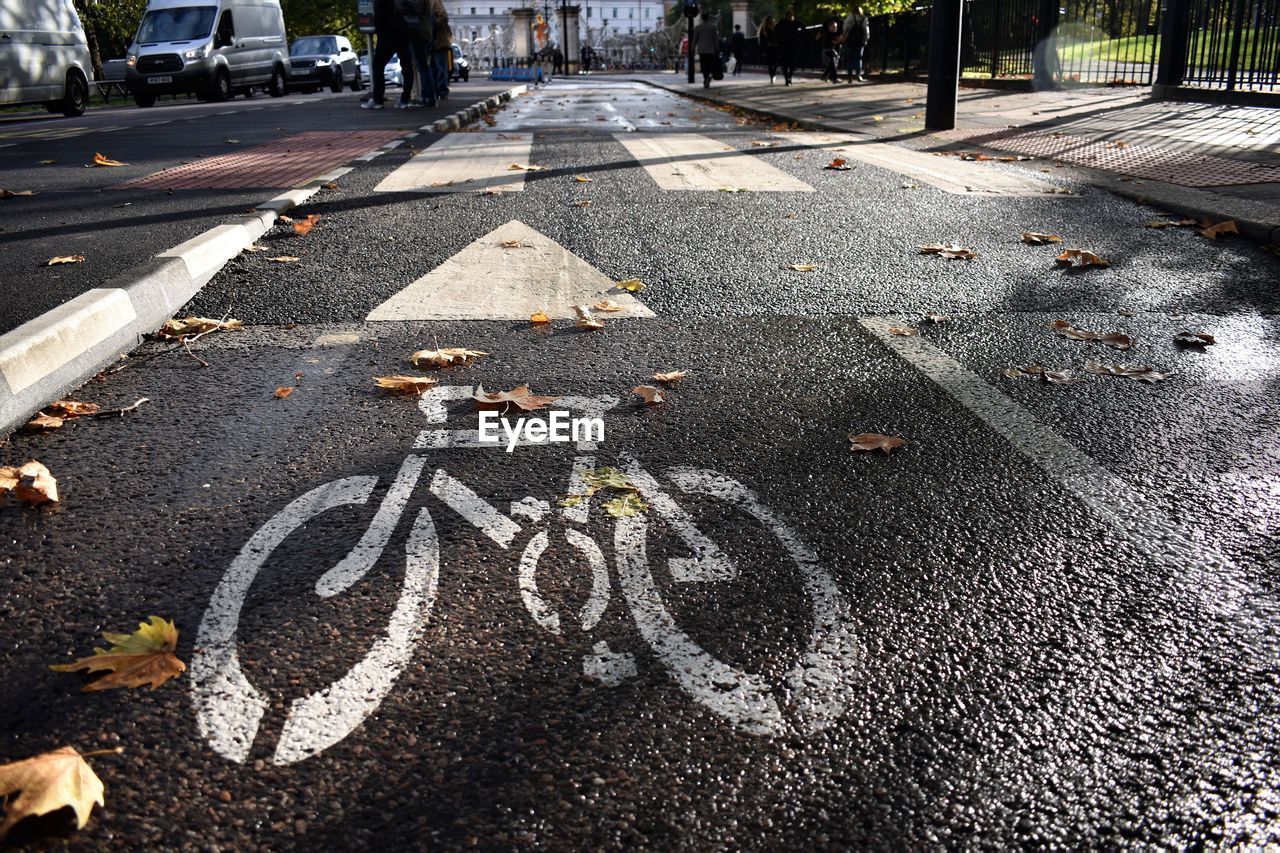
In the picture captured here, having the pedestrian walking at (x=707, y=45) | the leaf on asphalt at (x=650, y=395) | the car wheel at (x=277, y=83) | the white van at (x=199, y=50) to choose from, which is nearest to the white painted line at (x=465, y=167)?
the leaf on asphalt at (x=650, y=395)

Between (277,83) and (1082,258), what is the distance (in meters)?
30.5

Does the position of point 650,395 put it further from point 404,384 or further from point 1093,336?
point 1093,336

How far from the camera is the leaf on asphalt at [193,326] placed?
14.8 feet

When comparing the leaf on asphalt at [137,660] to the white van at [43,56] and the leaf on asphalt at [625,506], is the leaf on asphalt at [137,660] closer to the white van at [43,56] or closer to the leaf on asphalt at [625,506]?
the leaf on asphalt at [625,506]

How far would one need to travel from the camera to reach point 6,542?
8.60 feet

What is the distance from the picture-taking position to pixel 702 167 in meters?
9.84

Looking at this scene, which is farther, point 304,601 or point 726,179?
point 726,179

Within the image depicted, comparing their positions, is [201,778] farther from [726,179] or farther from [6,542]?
[726,179]

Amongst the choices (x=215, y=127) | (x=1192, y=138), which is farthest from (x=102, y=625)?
(x=215, y=127)

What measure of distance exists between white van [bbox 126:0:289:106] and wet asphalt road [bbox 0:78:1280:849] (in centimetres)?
2576

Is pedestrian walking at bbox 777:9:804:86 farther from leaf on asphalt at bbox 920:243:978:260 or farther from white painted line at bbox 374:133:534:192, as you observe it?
leaf on asphalt at bbox 920:243:978:260

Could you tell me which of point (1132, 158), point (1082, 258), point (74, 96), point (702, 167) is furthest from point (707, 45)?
point (1082, 258)

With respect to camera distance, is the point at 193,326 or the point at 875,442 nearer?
the point at 875,442

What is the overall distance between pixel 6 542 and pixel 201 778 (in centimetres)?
126
